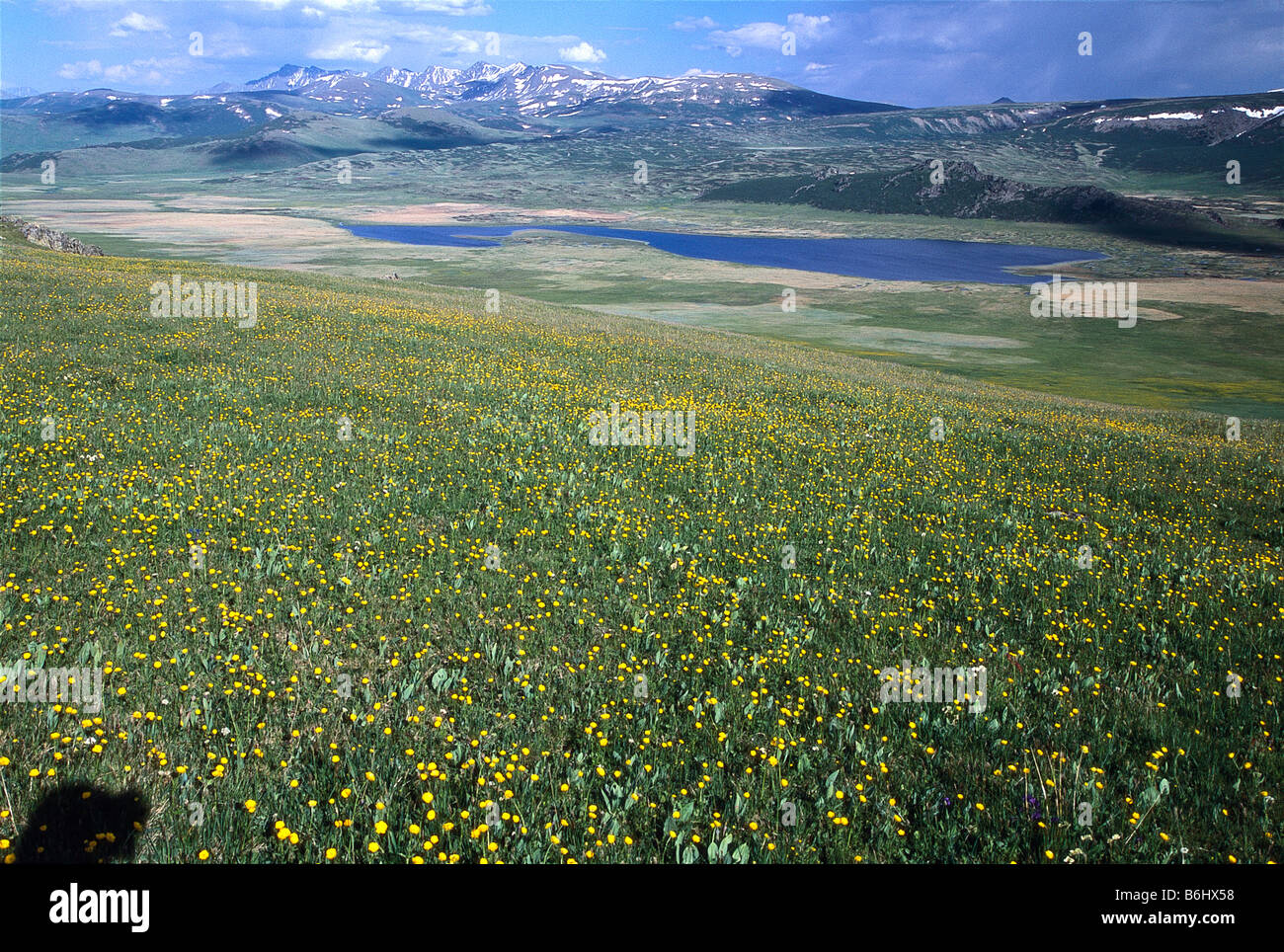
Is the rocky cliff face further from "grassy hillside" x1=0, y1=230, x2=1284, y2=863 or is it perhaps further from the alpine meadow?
"grassy hillside" x1=0, y1=230, x2=1284, y2=863

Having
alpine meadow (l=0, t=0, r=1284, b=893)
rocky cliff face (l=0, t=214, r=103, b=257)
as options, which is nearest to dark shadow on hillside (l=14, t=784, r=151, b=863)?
alpine meadow (l=0, t=0, r=1284, b=893)

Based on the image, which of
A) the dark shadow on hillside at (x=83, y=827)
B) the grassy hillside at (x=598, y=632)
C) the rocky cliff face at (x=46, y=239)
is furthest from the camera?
the rocky cliff face at (x=46, y=239)

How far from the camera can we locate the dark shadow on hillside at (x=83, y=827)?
476 centimetres

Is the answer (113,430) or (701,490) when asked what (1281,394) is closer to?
(701,490)

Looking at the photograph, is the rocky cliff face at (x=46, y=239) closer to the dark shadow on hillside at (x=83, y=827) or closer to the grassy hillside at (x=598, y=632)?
the grassy hillside at (x=598, y=632)

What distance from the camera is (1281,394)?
6062cm

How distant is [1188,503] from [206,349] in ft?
74.6

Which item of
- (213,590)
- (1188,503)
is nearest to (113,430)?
(213,590)

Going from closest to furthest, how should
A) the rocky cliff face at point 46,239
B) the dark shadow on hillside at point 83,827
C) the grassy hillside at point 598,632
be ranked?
the dark shadow on hillside at point 83,827, the grassy hillside at point 598,632, the rocky cliff face at point 46,239

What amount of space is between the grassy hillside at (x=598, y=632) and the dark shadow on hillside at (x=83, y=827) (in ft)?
0.18

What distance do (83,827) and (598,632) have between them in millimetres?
4641

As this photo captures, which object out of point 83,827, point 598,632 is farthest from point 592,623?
point 83,827

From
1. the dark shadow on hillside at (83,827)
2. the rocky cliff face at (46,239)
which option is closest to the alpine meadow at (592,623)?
the dark shadow on hillside at (83,827)

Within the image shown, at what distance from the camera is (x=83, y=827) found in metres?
4.98
